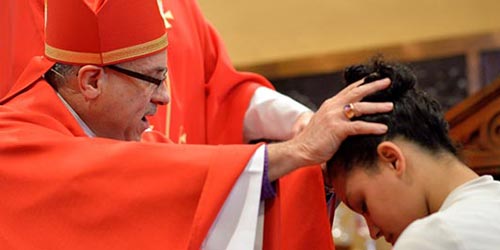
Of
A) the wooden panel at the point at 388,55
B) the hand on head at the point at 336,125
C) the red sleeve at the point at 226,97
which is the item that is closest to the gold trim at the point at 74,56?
the hand on head at the point at 336,125

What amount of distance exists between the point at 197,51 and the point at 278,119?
36cm

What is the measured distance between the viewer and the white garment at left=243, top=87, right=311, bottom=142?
2.84 m

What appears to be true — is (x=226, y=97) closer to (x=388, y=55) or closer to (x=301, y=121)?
(x=301, y=121)

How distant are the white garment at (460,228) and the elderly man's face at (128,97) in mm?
802

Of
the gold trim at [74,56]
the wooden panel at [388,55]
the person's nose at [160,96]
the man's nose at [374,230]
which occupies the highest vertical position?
the gold trim at [74,56]

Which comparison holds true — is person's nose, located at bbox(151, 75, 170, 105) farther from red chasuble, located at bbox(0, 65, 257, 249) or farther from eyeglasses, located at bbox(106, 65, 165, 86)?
red chasuble, located at bbox(0, 65, 257, 249)

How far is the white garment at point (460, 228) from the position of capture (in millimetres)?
1810

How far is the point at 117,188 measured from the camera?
2.16 metres

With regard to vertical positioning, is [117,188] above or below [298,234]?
above

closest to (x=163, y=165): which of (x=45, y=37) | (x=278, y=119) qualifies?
(x=45, y=37)

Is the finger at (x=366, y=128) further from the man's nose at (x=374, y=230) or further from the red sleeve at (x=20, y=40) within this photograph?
the red sleeve at (x=20, y=40)

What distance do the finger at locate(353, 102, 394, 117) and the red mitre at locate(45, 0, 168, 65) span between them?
0.59m

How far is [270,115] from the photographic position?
2.88 meters

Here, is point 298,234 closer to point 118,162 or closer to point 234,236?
point 234,236
